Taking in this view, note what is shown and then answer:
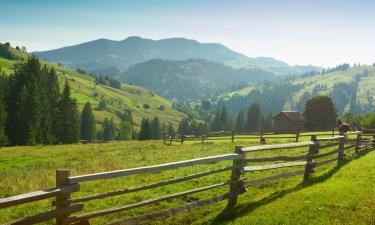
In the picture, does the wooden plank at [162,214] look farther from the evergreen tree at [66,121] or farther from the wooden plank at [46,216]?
the evergreen tree at [66,121]

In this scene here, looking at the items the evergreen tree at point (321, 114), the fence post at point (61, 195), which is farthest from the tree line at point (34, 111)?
the evergreen tree at point (321, 114)

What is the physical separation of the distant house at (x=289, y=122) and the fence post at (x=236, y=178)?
88569mm

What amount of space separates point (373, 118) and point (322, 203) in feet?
265

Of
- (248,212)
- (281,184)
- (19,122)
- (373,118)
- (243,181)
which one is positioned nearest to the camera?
(248,212)

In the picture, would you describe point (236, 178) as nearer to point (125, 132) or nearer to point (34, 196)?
point (34, 196)

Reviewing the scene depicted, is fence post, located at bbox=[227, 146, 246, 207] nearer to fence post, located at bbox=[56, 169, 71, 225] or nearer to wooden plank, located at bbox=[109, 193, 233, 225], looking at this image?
wooden plank, located at bbox=[109, 193, 233, 225]

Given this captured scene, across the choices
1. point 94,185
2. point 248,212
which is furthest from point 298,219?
point 94,185

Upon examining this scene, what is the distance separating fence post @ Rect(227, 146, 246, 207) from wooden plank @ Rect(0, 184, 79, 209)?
6.25 metres

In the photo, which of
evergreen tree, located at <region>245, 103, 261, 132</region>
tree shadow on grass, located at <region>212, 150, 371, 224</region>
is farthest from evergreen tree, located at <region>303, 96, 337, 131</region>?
tree shadow on grass, located at <region>212, 150, 371, 224</region>

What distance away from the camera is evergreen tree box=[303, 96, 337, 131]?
91812 mm

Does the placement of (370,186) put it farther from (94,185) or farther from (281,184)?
(94,185)

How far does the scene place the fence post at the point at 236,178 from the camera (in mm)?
13053

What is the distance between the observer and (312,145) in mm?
17141

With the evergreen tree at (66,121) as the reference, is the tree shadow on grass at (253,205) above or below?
above
